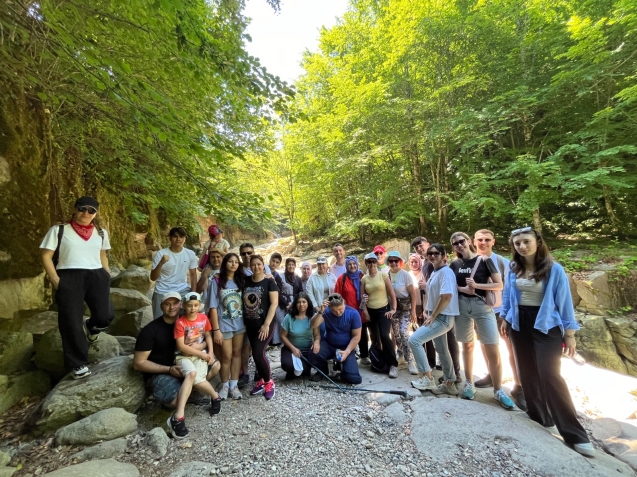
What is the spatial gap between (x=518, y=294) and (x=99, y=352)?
5.06 meters

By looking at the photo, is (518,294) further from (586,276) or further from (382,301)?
(586,276)

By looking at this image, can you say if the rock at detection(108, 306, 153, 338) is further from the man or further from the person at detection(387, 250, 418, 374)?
the person at detection(387, 250, 418, 374)

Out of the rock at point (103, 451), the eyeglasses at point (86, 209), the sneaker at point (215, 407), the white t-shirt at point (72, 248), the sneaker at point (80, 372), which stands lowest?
the sneaker at point (215, 407)

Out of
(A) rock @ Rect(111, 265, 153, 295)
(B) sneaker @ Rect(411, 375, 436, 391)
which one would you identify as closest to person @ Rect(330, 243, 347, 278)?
(B) sneaker @ Rect(411, 375, 436, 391)

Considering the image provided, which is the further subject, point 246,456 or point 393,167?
point 393,167

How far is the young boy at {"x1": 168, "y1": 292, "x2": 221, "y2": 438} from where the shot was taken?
119 inches

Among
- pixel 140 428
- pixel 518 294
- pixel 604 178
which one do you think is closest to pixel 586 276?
pixel 604 178

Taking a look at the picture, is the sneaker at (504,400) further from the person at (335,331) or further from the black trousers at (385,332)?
the person at (335,331)

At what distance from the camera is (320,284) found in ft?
16.1

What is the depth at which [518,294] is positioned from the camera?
289 cm

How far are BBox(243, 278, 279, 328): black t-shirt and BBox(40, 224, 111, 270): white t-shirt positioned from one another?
1780 millimetres

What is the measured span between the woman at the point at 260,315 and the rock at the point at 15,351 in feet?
8.62

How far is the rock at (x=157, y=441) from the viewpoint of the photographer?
96.8 inches

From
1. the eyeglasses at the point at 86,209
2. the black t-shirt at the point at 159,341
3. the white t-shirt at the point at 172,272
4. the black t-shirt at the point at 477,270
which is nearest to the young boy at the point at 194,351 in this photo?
the black t-shirt at the point at 159,341
